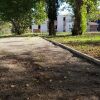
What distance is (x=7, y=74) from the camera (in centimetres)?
1030

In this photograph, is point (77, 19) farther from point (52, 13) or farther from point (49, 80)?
point (49, 80)

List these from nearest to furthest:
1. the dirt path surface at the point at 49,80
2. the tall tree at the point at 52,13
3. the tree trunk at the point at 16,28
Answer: the dirt path surface at the point at 49,80 < the tall tree at the point at 52,13 < the tree trunk at the point at 16,28

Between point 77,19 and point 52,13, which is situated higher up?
point 52,13

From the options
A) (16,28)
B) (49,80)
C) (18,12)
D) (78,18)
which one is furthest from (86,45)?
(16,28)

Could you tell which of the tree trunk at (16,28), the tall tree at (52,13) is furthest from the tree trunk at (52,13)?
the tree trunk at (16,28)

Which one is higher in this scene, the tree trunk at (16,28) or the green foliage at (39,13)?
the green foliage at (39,13)

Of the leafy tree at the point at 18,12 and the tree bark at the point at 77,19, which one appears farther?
the leafy tree at the point at 18,12

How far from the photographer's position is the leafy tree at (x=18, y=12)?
48312 millimetres

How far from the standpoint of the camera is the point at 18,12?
165 ft

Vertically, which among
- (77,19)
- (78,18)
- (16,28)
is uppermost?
(78,18)

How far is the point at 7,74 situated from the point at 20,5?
38.9 meters

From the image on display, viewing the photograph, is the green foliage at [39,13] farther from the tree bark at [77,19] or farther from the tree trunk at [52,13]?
the tree bark at [77,19]

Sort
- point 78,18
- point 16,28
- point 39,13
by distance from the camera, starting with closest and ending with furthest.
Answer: point 78,18, point 39,13, point 16,28

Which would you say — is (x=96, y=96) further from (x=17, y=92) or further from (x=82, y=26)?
(x=82, y=26)
